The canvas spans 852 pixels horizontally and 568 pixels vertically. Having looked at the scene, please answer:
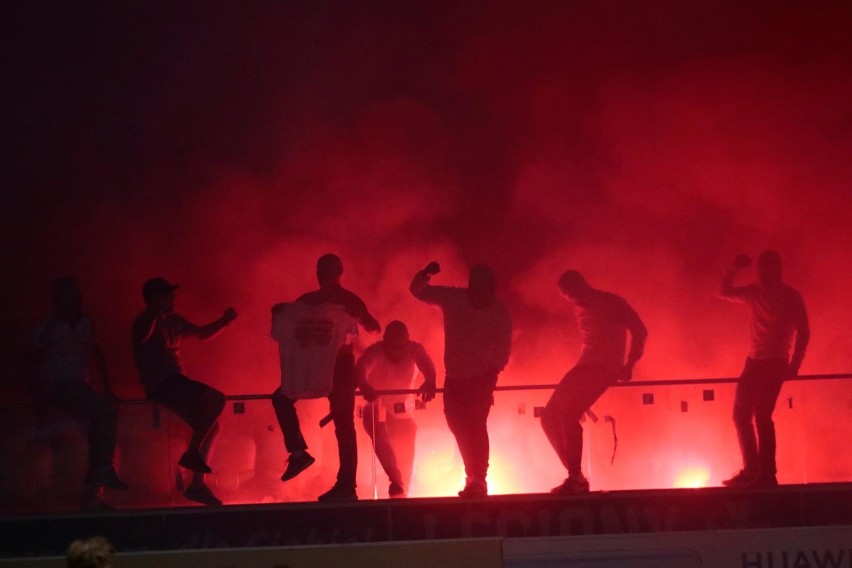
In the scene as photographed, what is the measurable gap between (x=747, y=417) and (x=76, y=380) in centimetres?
538

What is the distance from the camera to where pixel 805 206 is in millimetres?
13133

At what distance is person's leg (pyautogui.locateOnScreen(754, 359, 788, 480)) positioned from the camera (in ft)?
29.2

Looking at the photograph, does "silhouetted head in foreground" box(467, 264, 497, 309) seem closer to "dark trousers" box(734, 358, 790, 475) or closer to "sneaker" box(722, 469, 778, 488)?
"dark trousers" box(734, 358, 790, 475)

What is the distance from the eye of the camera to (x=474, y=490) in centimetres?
864

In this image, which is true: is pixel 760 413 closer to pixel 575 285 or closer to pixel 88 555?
pixel 575 285

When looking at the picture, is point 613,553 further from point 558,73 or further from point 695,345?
point 558,73

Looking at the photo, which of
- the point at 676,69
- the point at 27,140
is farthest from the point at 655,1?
the point at 27,140

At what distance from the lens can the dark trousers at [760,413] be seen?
8898 mm

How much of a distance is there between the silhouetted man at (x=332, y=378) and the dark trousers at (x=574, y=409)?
1569 millimetres

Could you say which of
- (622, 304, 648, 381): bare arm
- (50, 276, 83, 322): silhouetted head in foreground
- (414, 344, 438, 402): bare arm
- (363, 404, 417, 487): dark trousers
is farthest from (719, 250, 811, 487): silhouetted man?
(50, 276, 83, 322): silhouetted head in foreground

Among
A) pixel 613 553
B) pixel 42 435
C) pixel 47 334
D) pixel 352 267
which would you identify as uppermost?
pixel 352 267

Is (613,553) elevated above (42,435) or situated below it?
below

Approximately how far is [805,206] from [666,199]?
1.60 metres

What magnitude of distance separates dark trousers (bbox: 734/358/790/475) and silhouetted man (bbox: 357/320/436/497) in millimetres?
2488
